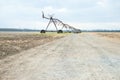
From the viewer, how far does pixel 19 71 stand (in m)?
12.6

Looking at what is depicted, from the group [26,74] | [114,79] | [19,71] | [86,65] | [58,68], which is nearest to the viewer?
[114,79]

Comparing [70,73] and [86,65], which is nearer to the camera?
[70,73]

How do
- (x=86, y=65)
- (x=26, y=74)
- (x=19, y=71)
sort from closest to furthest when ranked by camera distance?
(x=26, y=74) < (x=19, y=71) < (x=86, y=65)

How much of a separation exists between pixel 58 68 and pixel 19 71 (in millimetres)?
1932

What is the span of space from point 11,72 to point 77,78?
2762 mm

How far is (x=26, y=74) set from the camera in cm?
1183

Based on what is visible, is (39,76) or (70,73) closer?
(39,76)

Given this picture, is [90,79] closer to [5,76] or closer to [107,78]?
[107,78]

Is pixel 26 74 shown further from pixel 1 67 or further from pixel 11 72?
pixel 1 67

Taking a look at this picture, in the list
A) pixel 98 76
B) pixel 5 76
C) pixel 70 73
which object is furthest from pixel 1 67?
pixel 98 76

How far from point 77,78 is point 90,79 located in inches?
19.7

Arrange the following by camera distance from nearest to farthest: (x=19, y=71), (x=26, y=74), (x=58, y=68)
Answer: (x=26, y=74) → (x=19, y=71) → (x=58, y=68)

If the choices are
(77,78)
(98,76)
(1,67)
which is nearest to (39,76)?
(77,78)

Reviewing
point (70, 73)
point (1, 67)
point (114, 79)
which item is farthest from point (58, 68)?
point (114, 79)
